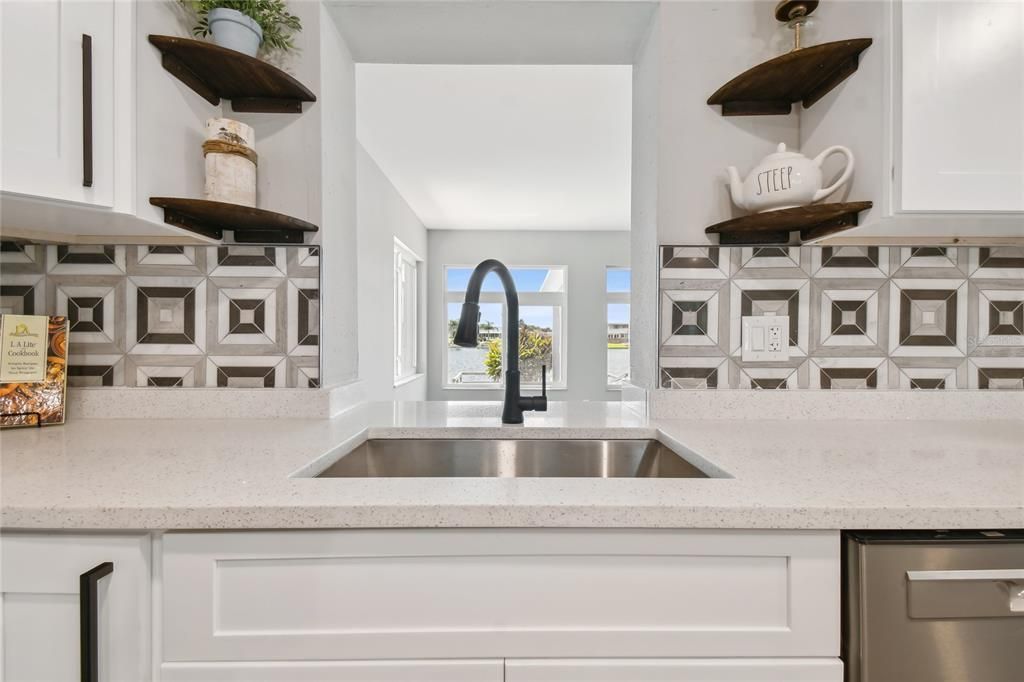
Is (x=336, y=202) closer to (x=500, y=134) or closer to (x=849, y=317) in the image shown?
(x=849, y=317)

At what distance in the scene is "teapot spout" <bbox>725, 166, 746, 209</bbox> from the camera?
1.15m

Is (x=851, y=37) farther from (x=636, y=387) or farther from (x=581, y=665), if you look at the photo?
(x=581, y=665)

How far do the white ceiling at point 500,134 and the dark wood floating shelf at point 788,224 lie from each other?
1.30 meters

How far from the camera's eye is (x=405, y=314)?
491 centimetres

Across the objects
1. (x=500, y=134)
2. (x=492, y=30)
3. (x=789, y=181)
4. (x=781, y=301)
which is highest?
(x=500, y=134)

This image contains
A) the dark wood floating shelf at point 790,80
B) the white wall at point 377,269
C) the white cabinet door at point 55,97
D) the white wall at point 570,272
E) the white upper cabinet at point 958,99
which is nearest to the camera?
the white cabinet door at point 55,97

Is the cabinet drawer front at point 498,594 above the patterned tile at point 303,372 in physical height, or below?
below

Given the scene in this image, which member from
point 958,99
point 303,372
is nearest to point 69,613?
point 303,372

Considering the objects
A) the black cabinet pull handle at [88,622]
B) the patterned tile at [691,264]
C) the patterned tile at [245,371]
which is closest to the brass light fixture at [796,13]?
the patterned tile at [691,264]

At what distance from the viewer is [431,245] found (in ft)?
18.2

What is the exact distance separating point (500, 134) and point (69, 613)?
276cm

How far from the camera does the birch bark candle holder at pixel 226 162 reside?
3.51 feet

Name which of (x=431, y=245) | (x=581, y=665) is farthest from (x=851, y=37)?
(x=431, y=245)

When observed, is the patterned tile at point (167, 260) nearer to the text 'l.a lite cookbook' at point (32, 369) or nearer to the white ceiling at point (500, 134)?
the text 'l.a lite cookbook' at point (32, 369)
